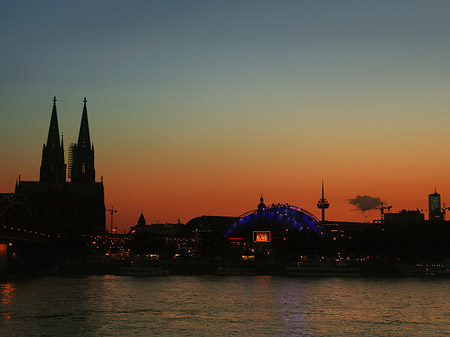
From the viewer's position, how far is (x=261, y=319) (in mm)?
73000

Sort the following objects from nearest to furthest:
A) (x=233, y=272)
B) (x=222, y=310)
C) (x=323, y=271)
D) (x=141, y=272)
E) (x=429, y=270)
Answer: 1. (x=222, y=310)
2. (x=141, y=272)
3. (x=233, y=272)
4. (x=323, y=271)
5. (x=429, y=270)

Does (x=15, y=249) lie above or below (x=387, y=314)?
above

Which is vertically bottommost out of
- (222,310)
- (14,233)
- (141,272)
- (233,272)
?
(222,310)

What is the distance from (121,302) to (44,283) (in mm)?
35840

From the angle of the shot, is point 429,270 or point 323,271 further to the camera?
point 429,270

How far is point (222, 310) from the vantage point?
7981cm

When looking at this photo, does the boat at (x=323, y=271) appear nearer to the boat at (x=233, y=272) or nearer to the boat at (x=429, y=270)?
the boat at (x=233, y=272)

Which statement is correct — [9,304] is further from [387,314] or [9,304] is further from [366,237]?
[366,237]

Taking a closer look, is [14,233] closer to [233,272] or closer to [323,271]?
[233,272]

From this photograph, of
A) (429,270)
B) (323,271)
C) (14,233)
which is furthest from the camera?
(429,270)

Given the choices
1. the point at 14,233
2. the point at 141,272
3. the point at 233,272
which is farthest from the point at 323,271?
the point at 14,233

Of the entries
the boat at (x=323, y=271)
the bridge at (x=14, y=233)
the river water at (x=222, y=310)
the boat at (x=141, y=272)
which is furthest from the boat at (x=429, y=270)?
the bridge at (x=14, y=233)

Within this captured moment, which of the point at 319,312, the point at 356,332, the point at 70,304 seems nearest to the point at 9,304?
the point at 70,304

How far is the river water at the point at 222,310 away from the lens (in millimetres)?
65250
